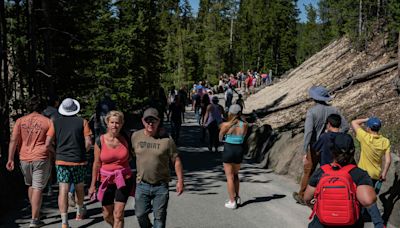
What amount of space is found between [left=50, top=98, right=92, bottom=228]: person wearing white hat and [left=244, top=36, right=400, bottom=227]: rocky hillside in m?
5.22

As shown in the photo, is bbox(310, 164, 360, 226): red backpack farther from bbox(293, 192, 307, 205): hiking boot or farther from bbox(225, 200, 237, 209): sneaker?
bbox(293, 192, 307, 205): hiking boot

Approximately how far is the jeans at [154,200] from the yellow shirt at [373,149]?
3.25m

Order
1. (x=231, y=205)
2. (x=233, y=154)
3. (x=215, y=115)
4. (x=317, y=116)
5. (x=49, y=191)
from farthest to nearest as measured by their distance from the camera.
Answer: (x=215, y=115)
(x=49, y=191)
(x=231, y=205)
(x=233, y=154)
(x=317, y=116)

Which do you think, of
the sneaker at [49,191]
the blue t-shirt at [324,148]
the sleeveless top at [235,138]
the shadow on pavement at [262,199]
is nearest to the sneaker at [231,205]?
the shadow on pavement at [262,199]

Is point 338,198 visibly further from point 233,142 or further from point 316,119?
point 233,142

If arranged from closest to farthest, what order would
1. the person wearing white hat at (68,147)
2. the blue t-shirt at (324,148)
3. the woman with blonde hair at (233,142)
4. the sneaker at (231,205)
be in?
the blue t-shirt at (324,148) → the person wearing white hat at (68,147) → the woman with blonde hair at (233,142) → the sneaker at (231,205)

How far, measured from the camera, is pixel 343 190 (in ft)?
12.6

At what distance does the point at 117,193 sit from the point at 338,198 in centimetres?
304

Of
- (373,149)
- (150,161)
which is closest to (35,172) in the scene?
(150,161)

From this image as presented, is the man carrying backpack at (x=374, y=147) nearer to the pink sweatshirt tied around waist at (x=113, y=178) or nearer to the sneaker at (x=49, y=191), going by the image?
the pink sweatshirt tied around waist at (x=113, y=178)

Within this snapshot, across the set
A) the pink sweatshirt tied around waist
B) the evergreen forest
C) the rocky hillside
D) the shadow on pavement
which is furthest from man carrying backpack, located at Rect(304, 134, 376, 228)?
the evergreen forest

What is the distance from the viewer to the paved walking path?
24.6 feet

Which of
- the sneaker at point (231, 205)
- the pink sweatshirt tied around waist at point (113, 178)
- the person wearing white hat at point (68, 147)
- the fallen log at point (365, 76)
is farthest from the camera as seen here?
the fallen log at point (365, 76)

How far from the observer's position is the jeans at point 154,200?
5.63 meters
